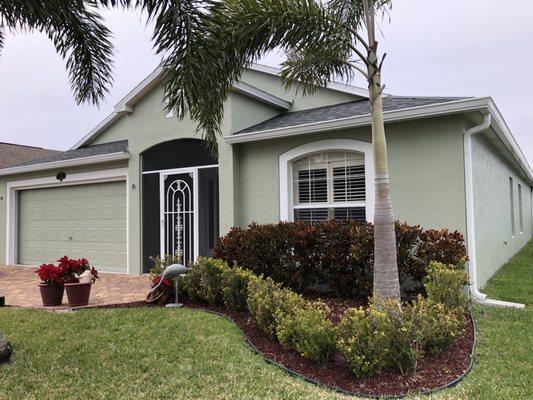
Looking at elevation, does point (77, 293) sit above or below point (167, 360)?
above

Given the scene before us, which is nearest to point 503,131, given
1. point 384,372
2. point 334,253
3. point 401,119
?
point 401,119

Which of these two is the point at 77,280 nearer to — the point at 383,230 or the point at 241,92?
the point at 241,92

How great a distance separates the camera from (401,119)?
7996 mm

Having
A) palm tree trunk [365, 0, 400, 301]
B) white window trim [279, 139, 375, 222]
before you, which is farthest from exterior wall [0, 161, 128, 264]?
palm tree trunk [365, 0, 400, 301]

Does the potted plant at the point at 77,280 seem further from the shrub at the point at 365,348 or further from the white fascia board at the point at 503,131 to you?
the white fascia board at the point at 503,131

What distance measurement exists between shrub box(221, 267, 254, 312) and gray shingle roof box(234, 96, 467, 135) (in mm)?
3884

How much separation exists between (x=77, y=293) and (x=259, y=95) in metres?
6.14

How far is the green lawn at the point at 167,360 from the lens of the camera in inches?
161

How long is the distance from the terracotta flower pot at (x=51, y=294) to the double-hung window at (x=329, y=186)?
4.90m

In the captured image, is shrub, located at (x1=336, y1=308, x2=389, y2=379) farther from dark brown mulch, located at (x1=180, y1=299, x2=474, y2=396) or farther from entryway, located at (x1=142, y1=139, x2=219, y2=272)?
entryway, located at (x1=142, y1=139, x2=219, y2=272)

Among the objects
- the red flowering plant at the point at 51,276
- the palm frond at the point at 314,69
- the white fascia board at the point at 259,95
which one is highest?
the white fascia board at the point at 259,95

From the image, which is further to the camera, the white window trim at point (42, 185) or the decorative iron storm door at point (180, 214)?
the white window trim at point (42, 185)

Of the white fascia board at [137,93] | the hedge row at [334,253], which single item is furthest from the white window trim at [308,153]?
the white fascia board at [137,93]

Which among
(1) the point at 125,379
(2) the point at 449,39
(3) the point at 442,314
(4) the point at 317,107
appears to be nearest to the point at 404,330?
(3) the point at 442,314
